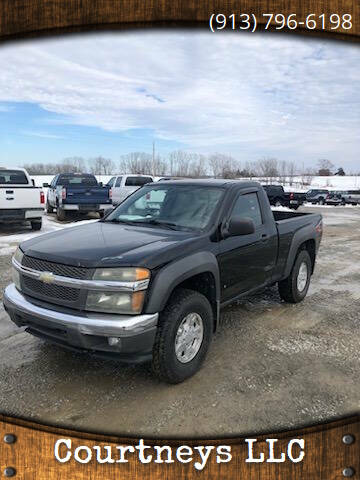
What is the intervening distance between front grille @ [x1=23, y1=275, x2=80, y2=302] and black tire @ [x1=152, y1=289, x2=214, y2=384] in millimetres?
692

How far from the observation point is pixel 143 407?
2850mm

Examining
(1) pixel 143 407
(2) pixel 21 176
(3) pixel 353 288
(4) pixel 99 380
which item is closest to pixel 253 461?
(1) pixel 143 407

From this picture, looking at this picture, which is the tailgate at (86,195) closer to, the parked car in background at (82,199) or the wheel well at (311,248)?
the parked car in background at (82,199)

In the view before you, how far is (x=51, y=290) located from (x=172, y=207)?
1585 millimetres

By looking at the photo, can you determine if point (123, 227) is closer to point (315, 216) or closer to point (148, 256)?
point (148, 256)

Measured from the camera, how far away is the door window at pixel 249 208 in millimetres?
4136

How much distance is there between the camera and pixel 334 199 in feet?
98.7

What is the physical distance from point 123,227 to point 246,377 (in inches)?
71.8

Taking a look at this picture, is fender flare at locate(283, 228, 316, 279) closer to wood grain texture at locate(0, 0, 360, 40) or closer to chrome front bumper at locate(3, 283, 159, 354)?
chrome front bumper at locate(3, 283, 159, 354)

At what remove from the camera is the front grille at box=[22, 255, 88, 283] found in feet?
9.23

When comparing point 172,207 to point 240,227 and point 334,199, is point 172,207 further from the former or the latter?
point 334,199

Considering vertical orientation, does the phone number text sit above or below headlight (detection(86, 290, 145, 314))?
above

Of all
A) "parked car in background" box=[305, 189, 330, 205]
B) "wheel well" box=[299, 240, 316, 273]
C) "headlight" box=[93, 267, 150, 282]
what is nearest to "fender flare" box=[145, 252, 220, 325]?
"headlight" box=[93, 267, 150, 282]

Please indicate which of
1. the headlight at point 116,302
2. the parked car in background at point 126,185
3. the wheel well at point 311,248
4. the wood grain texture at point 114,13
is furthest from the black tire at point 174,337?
the parked car in background at point 126,185
